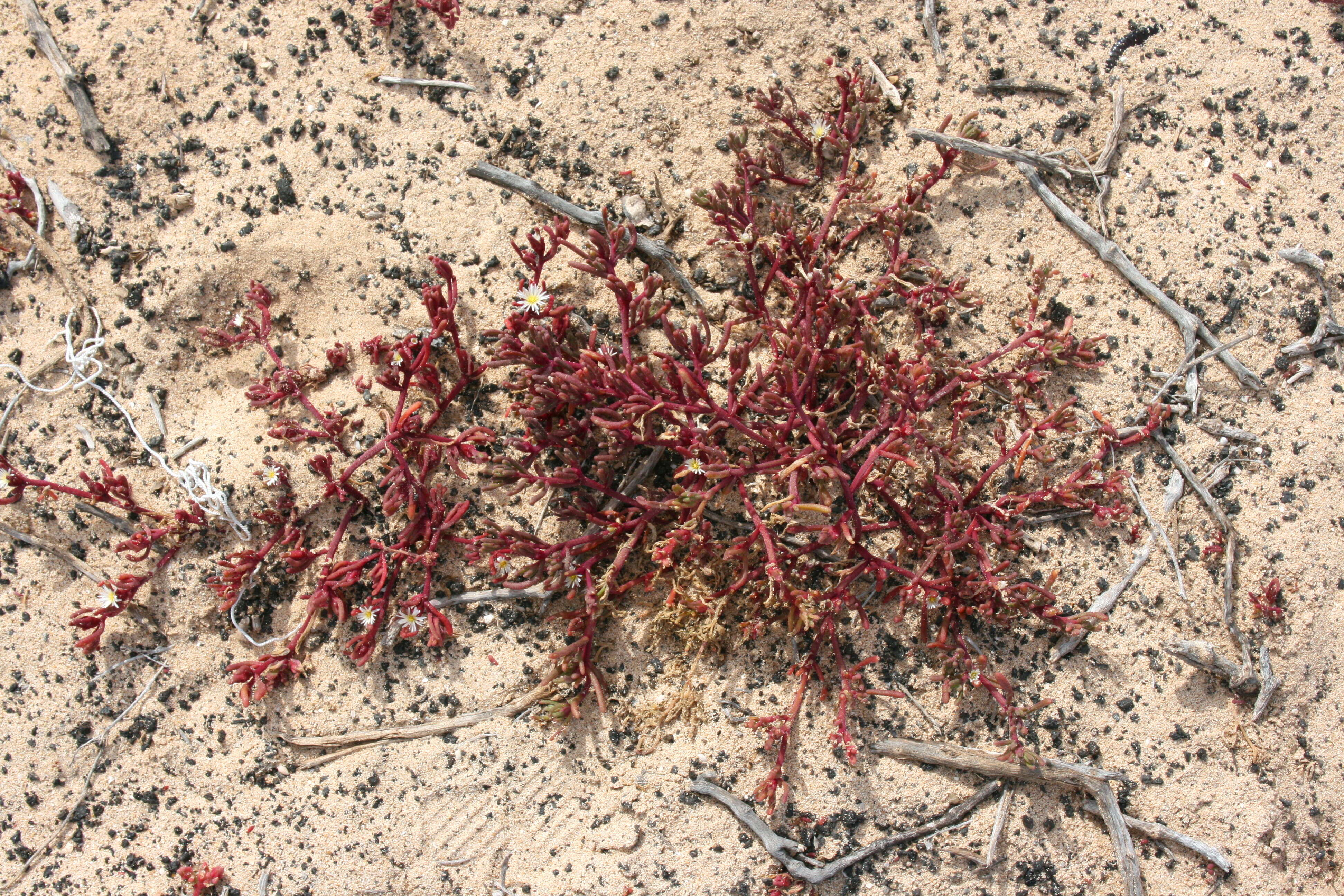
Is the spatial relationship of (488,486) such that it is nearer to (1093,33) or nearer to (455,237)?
(455,237)

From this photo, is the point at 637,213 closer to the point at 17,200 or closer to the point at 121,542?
the point at 121,542

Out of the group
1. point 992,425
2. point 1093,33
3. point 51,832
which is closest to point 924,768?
point 992,425

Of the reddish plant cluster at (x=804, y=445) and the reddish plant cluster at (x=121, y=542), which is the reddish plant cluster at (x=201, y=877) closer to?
the reddish plant cluster at (x=121, y=542)

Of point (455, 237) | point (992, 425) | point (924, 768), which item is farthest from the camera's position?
point (455, 237)

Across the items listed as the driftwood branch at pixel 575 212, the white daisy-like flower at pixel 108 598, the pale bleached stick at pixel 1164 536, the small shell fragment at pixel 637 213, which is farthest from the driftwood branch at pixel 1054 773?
the white daisy-like flower at pixel 108 598

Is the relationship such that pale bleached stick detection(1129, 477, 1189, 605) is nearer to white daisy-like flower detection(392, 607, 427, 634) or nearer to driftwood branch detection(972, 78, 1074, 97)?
driftwood branch detection(972, 78, 1074, 97)

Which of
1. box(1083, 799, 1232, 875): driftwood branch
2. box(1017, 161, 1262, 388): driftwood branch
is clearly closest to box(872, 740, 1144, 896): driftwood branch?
box(1083, 799, 1232, 875): driftwood branch

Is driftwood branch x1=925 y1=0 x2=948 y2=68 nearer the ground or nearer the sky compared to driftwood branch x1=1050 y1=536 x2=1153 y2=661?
nearer the sky
